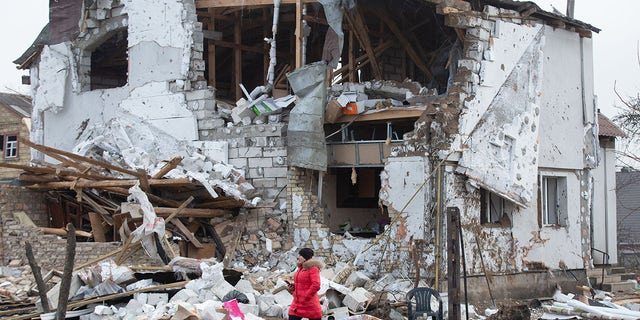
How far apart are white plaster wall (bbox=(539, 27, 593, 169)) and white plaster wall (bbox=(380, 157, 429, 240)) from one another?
340 centimetres

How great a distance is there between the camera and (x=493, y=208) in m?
17.2

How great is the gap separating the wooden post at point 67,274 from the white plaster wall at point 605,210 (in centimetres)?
1339

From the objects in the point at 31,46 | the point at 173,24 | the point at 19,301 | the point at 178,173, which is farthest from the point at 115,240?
the point at 31,46

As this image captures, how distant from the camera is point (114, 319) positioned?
505 inches

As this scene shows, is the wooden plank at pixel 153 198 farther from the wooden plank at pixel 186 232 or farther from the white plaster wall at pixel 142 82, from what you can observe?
the white plaster wall at pixel 142 82

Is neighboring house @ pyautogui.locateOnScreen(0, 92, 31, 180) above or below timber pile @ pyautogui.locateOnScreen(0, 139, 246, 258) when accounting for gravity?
above

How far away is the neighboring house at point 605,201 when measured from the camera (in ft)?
71.4

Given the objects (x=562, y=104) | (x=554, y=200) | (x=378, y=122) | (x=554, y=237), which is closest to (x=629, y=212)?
(x=554, y=200)

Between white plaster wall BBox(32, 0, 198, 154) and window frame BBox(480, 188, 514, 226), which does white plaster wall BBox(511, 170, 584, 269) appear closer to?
window frame BBox(480, 188, 514, 226)

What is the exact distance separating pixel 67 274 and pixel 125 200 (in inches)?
249

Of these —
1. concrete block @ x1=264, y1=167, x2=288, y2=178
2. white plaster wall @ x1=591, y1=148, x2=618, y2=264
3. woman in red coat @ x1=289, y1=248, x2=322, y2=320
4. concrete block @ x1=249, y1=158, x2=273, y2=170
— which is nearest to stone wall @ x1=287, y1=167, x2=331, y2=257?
concrete block @ x1=264, y1=167, x2=288, y2=178

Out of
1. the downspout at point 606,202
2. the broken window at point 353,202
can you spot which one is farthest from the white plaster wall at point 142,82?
the downspout at point 606,202

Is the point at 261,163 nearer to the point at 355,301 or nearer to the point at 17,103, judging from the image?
the point at 355,301

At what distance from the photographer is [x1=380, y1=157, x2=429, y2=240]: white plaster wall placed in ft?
52.1
